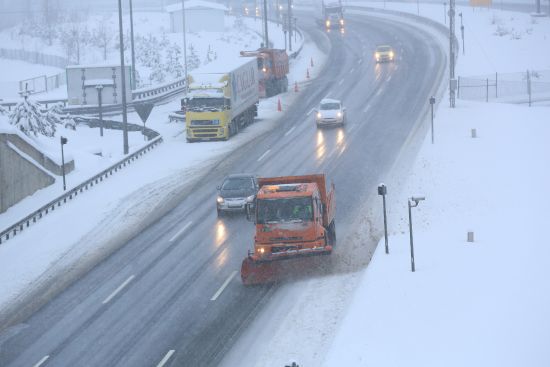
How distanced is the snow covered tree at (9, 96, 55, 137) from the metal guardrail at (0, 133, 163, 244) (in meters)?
7.20

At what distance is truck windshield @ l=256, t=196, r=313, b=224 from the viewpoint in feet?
87.0

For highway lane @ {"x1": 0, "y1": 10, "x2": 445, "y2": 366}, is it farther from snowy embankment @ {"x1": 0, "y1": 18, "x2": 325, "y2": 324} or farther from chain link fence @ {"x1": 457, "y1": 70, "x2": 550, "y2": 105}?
chain link fence @ {"x1": 457, "y1": 70, "x2": 550, "y2": 105}

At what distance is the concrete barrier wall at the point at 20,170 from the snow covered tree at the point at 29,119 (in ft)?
26.5

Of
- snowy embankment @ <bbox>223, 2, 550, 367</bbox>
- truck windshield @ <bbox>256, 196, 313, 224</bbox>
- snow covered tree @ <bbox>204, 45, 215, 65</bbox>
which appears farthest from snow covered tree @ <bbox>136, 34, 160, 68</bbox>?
truck windshield @ <bbox>256, 196, 313, 224</bbox>

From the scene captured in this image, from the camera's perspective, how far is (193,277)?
90.6 ft

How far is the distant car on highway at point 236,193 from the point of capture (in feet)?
112

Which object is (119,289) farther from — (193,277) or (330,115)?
(330,115)

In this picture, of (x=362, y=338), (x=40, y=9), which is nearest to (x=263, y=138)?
(x=362, y=338)

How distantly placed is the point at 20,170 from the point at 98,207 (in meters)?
5.46

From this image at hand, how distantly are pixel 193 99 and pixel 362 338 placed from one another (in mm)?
29587

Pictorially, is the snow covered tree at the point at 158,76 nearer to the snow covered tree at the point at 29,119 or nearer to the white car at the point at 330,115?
the snow covered tree at the point at 29,119

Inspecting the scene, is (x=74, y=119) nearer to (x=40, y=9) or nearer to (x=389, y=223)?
(x=389, y=223)

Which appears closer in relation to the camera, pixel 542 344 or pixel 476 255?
pixel 542 344

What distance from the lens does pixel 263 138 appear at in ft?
164
